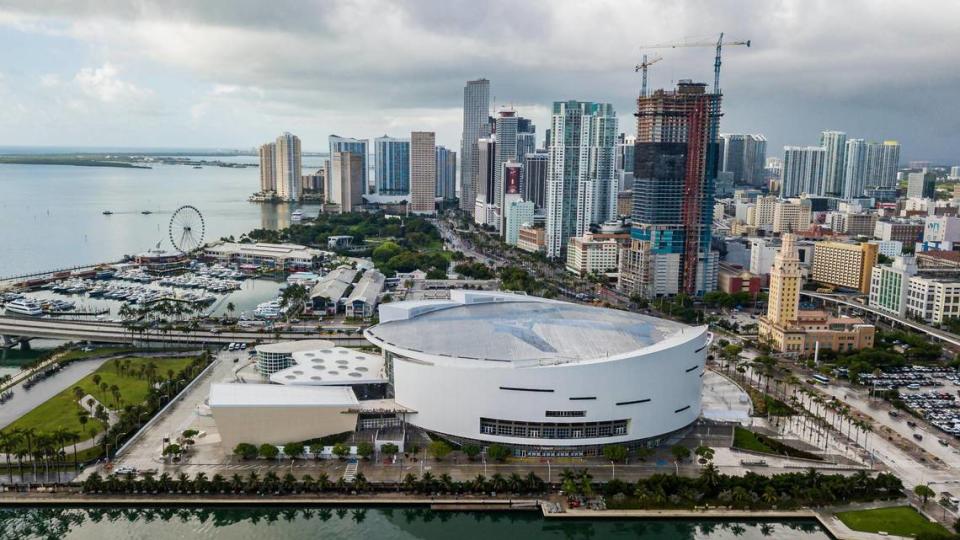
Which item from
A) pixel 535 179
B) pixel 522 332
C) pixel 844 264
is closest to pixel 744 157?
pixel 535 179

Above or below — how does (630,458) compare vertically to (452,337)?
below

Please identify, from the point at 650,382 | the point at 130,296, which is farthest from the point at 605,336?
the point at 130,296

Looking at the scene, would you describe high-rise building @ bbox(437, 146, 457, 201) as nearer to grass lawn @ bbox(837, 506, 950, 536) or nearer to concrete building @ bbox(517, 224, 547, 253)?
concrete building @ bbox(517, 224, 547, 253)

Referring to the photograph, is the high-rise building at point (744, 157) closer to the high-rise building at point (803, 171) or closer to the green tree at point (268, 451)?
the high-rise building at point (803, 171)

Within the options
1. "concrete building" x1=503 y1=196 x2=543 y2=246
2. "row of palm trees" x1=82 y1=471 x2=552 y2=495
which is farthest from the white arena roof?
"concrete building" x1=503 y1=196 x2=543 y2=246

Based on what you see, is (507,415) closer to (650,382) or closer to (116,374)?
(650,382)

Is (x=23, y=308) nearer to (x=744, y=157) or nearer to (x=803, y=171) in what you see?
(x=803, y=171)
